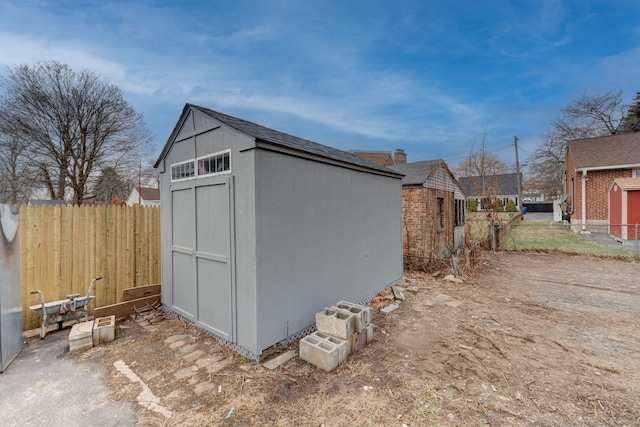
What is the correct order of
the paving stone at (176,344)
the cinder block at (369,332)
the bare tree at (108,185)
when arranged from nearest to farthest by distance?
the paving stone at (176,344)
the cinder block at (369,332)
the bare tree at (108,185)

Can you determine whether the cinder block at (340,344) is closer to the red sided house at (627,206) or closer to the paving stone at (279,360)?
the paving stone at (279,360)

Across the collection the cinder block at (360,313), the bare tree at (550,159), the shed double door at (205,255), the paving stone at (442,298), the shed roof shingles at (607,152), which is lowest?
the paving stone at (442,298)

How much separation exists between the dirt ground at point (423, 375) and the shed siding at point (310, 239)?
704mm

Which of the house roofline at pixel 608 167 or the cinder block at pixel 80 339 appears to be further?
the house roofline at pixel 608 167

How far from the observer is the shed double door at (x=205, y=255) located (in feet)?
11.6

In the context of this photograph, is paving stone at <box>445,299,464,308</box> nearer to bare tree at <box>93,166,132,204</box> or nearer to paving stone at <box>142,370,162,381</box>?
paving stone at <box>142,370,162,381</box>

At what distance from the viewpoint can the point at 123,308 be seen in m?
4.49

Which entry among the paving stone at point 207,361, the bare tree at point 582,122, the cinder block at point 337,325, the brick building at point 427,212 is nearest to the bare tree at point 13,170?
the paving stone at point 207,361

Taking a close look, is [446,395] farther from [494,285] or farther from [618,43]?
[618,43]

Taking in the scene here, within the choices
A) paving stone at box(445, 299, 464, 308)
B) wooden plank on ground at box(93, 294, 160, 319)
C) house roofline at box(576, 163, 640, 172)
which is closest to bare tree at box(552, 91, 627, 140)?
house roofline at box(576, 163, 640, 172)

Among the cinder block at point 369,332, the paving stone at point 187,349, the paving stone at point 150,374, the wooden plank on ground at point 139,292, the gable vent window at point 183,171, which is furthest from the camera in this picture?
the wooden plank on ground at point 139,292

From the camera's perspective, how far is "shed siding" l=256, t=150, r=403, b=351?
10.9ft

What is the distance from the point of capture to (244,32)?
7605 mm

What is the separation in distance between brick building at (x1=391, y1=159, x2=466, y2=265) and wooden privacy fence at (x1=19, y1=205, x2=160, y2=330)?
702cm
